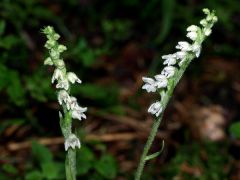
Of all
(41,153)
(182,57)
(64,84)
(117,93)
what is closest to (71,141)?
(64,84)

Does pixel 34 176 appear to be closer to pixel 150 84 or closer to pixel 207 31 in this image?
pixel 150 84

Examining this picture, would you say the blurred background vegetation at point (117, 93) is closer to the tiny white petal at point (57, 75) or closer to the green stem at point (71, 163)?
the green stem at point (71, 163)

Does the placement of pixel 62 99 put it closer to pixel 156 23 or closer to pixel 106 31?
pixel 106 31

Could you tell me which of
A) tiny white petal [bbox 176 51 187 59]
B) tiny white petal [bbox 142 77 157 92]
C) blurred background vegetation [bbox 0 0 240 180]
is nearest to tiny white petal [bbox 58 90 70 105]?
tiny white petal [bbox 142 77 157 92]

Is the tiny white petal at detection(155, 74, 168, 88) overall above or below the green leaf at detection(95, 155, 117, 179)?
below

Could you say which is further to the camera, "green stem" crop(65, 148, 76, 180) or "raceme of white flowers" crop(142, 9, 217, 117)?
"green stem" crop(65, 148, 76, 180)

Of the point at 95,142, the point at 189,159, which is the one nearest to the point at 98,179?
the point at 95,142

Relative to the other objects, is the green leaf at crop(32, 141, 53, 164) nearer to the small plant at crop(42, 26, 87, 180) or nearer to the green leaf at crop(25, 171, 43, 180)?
the green leaf at crop(25, 171, 43, 180)

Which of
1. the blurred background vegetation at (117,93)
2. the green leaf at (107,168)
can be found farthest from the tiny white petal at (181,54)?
the green leaf at (107,168)
